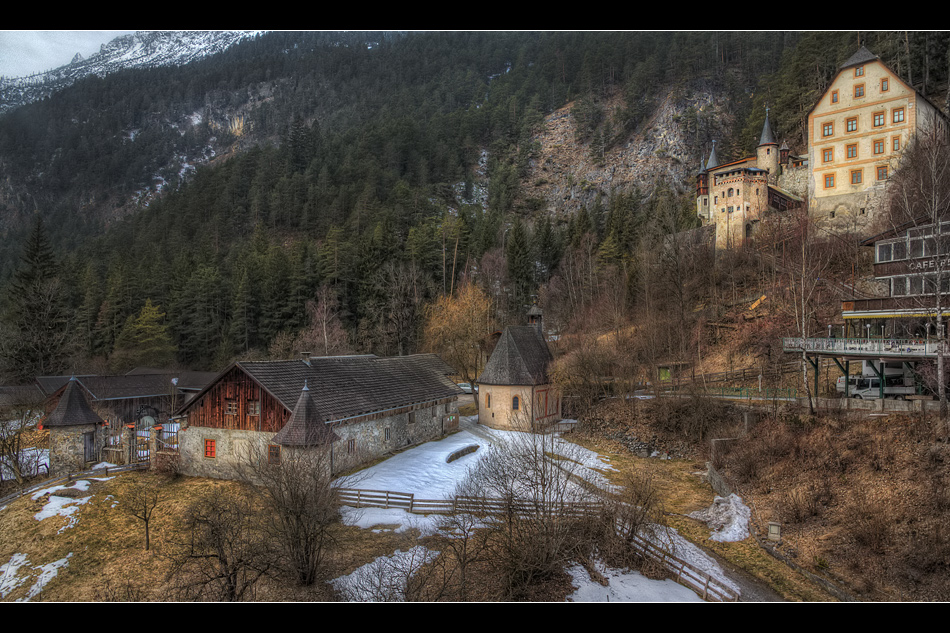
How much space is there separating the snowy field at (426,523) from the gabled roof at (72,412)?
14.2ft

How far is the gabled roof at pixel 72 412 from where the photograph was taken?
25.8m

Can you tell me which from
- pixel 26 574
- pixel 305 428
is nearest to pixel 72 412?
pixel 26 574

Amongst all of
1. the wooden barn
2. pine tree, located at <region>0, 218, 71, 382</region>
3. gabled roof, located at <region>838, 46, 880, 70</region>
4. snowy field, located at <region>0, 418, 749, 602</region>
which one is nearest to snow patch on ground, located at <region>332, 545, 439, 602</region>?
snowy field, located at <region>0, 418, 749, 602</region>

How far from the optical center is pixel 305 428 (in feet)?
66.0

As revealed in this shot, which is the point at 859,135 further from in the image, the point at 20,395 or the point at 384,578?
the point at 20,395

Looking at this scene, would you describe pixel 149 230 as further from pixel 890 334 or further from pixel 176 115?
pixel 890 334

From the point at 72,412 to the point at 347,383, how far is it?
15306 mm

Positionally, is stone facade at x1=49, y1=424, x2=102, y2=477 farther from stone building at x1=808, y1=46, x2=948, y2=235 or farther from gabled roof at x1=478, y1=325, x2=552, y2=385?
stone building at x1=808, y1=46, x2=948, y2=235

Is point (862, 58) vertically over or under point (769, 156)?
over

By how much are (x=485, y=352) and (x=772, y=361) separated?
77.3ft

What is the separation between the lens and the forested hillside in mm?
52344

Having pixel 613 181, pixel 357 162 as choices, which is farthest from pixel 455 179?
pixel 613 181

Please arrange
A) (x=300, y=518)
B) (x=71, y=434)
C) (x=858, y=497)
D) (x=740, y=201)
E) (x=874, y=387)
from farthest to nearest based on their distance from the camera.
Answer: (x=740, y=201)
(x=71, y=434)
(x=874, y=387)
(x=858, y=497)
(x=300, y=518)

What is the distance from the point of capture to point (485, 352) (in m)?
46.1
